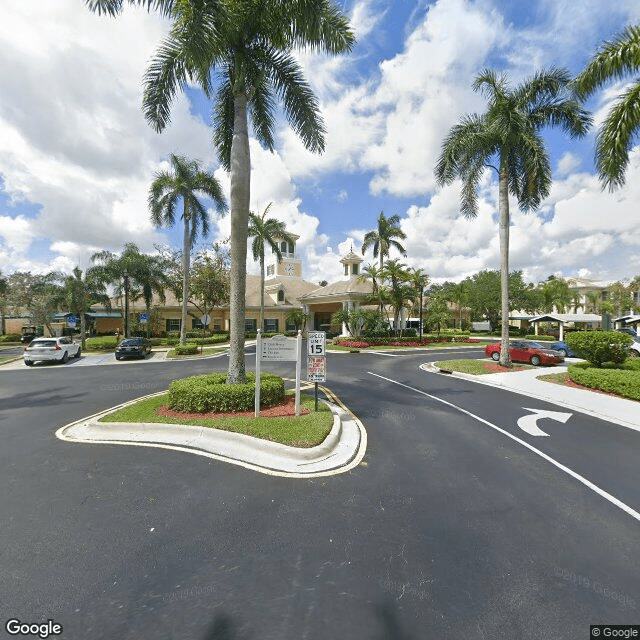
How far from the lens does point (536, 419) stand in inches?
362

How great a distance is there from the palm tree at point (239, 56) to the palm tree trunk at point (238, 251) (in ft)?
0.09

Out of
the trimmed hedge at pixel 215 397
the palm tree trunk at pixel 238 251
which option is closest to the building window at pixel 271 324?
the palm tree trunk at pixel 238 251

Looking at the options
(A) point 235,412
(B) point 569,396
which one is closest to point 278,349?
(A) point 235,412

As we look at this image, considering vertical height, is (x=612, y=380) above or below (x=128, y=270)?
below

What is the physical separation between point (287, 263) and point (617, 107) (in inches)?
1694

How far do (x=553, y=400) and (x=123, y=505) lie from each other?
507 inches

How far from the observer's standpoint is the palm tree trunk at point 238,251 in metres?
9.50

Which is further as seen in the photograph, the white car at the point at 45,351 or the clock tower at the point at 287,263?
the clock tower at the point at 287,263

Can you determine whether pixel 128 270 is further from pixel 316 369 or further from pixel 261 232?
pixel 316 369

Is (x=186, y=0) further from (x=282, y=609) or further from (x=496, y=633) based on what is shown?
(x=496, y=633)

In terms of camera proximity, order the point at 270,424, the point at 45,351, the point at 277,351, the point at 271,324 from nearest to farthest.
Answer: the point at 270,424 < the point at 277,351 < the point at 45,351 < the point at 271,324

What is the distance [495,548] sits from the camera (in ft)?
12.6

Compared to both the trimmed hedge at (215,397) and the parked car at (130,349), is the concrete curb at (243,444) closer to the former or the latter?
the trimmed hedge at (215,397)

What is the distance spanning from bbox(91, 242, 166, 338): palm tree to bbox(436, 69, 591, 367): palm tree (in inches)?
1058
